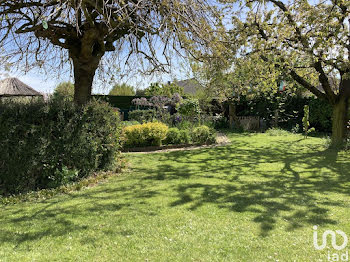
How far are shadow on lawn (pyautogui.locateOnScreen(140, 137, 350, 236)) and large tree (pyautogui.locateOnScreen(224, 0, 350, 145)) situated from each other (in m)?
2.62

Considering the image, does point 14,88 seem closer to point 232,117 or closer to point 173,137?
point 173,137

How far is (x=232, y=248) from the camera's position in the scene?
285 centimetres

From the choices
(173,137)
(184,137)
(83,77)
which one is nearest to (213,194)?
(83,77)

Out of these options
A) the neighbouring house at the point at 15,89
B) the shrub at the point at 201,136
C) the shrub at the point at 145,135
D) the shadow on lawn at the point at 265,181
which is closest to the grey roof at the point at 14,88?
the neighbouring house at the point at 15,89

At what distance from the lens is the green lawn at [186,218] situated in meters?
2.77

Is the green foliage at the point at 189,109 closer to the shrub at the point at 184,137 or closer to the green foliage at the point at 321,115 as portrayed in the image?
the shrub at the point at 184,137

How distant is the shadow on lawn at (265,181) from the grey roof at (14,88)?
1344cm

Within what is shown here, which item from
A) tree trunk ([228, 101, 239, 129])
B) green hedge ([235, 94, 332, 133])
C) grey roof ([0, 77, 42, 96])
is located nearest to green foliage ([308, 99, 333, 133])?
green hedge ([235, 94, 332, 133])

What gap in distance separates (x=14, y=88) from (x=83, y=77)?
13829 mm

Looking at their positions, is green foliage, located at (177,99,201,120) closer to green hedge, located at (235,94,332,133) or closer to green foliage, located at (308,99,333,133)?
green hedge, located at (235,94,332,133)

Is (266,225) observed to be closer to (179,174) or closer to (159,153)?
(179,174)

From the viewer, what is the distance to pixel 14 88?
17609 mm

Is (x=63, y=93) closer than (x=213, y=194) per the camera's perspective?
No

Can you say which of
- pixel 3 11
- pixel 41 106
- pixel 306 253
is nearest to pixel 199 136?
pixel 41 106
